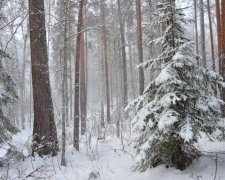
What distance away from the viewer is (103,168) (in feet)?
29.6

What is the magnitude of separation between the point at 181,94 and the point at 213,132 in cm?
100

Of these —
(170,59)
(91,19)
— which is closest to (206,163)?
(170,59)

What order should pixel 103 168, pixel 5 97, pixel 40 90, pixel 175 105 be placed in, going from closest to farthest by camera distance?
pixel 175 105, pixel 5 97, pixel 103 168, pixel 40 90

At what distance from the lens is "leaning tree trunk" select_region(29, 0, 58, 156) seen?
9500 mm

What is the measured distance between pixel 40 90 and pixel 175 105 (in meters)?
4.60

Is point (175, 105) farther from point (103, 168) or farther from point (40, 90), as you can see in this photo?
point (40, 90)

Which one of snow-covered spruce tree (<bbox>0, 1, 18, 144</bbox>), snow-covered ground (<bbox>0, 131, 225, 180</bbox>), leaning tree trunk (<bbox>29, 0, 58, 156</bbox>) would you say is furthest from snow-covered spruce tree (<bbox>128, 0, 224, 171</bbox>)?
snow-covered spruce tree (<bbox>0, 1, 18, 144</bbox>)

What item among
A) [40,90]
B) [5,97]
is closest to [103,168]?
[40,90]

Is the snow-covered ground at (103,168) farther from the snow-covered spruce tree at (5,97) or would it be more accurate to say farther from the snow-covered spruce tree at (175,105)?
the snow-covered spruce tree at (5,97)

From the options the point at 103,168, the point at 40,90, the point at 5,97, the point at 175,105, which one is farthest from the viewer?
the point at 40,90

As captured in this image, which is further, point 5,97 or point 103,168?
point 103,168

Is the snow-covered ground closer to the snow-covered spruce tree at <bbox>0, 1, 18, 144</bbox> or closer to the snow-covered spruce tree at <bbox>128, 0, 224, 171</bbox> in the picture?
the snow-covered spruce tree at <bbox>128, 0, 224, 171</bbox>

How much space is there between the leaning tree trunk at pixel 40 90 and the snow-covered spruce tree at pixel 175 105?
3.39 m

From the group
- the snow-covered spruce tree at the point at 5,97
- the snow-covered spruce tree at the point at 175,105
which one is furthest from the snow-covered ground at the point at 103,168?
the snow-covered spruce tree at the point at 5,97
